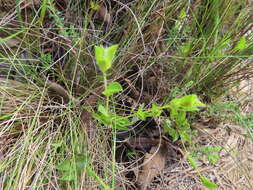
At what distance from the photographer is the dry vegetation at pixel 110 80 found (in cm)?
66

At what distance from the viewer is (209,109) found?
0.83 metres

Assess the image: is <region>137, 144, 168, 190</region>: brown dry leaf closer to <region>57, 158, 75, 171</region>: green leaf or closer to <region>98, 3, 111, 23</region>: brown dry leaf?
<region>57, 158, 75, 171</region>: green leaf

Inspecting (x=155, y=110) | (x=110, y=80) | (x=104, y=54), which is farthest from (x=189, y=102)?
(x=110, y=80)

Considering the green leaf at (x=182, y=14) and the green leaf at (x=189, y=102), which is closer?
the green leaf at (x=189, y=102)

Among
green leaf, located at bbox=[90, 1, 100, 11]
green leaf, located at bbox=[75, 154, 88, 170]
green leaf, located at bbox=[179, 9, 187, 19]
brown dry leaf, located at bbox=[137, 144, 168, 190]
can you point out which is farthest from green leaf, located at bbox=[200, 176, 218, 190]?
green leaf, located at bbox=[90, 1, 100, 11]

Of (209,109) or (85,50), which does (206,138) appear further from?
(85,50)

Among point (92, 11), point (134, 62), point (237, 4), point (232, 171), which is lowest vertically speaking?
point (232, 171)

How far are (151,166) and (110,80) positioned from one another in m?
0.34

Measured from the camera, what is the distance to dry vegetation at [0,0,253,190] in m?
0.66

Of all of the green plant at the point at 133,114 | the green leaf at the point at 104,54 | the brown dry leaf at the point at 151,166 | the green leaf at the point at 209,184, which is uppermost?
the green leaf at the point at 104,54

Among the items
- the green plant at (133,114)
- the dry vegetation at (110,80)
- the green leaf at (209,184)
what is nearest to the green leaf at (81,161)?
the dry vegetation at (110,80)

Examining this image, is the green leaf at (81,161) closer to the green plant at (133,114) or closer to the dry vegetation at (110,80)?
the dry vegetation at (110,80)

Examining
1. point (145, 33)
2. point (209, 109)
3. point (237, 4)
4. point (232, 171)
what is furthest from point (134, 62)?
point (232, 171)

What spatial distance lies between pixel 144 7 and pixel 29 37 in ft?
1.30
